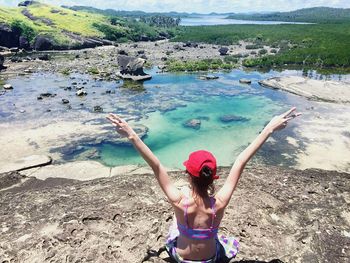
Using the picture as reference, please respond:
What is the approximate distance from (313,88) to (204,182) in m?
26.6

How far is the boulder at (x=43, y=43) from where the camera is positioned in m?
58.1

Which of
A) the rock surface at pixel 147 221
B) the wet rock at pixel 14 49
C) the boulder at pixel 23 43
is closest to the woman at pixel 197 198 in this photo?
the rock surface at pixel 147 221

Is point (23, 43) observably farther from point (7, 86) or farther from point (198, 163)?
point (198, 163)

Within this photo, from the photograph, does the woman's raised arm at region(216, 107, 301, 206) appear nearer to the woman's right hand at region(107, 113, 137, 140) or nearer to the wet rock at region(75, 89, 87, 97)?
the woman's right hand at region(107, 113, 137, 140)

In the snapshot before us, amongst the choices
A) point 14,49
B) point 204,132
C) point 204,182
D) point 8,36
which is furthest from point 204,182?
point 8,36

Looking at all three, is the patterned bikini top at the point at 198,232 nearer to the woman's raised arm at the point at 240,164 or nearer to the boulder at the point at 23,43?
the woman's raised arm at the point at 240,164

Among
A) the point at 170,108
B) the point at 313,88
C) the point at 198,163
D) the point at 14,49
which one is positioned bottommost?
the point at 14,49

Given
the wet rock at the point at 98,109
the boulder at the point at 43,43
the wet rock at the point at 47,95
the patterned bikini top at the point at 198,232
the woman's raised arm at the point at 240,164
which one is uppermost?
the woman's raised arm at the point at 240,164

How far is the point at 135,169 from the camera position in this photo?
12844mm

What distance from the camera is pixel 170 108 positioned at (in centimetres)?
2358

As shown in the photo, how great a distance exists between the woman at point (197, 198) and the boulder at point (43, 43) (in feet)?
197

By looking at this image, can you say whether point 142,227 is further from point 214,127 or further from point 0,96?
A: point 0,96

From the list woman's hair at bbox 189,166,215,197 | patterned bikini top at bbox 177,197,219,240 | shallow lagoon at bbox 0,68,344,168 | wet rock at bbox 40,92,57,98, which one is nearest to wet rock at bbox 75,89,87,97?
shallow lagoon at bbox 0,68,344,168

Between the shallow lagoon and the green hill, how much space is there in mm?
27938
